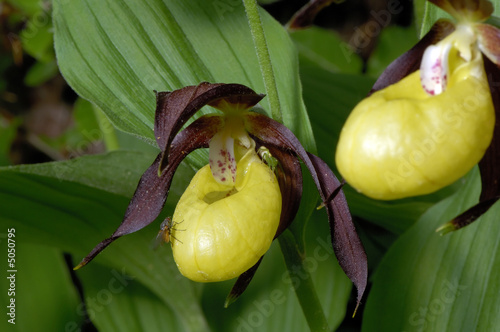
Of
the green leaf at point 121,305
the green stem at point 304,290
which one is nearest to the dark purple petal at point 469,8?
the green stem at point 304,290

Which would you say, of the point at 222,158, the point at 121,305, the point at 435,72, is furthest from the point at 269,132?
the point at 121,305

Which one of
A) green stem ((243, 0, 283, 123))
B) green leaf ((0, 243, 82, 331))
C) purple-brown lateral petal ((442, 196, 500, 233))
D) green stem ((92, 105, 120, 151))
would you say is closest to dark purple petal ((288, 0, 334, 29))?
green stem ((243, 0, 283, 123))

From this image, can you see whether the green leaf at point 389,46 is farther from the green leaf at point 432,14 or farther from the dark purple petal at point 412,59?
the dark purple petal at point 412,59

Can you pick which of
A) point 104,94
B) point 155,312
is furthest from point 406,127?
point 155,312

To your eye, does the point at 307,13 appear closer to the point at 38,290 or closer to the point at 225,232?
the point at 225,232

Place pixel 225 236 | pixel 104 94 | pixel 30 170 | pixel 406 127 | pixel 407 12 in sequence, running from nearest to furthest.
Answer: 1. pixel 406 127
2. pixel 225 236
3. pixel 30 170
4. pixel 104 94
5. pixel 407 12

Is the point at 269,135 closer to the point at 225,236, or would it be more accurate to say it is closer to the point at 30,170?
the point at 225,236

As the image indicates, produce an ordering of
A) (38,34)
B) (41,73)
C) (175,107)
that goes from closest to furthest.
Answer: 1. (175,107)
2. (38,34)
3. (41,73)

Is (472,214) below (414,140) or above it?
below
